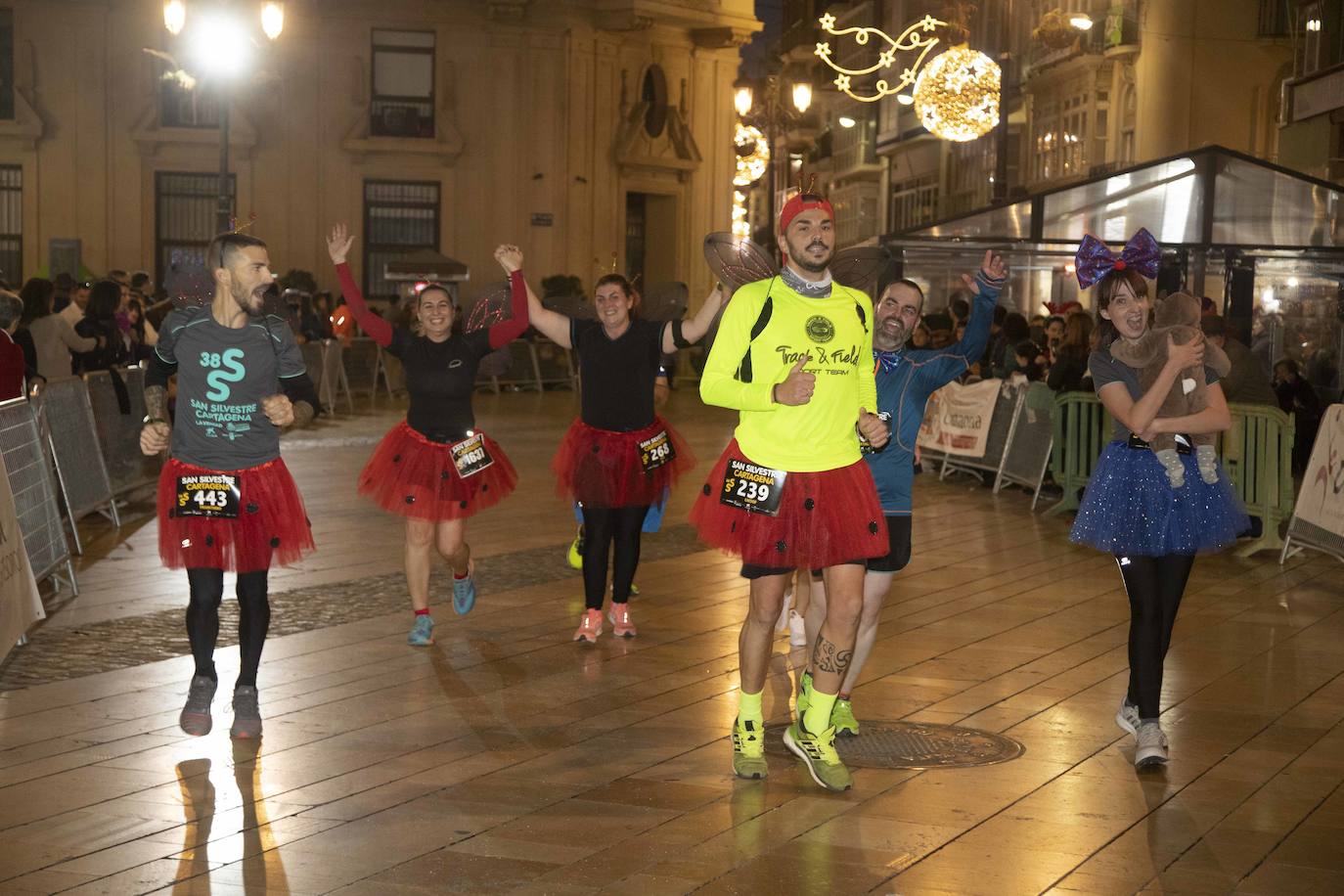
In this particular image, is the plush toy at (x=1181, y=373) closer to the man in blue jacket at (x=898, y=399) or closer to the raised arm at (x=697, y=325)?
the man in blue jacket at (x=898, y=399)

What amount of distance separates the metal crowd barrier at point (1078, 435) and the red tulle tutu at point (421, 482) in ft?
24.9

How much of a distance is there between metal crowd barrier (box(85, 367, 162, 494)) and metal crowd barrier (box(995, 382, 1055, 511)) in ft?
25.3

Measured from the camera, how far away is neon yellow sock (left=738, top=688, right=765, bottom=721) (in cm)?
648

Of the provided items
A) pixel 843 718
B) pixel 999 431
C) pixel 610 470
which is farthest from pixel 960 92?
pixel 843 718

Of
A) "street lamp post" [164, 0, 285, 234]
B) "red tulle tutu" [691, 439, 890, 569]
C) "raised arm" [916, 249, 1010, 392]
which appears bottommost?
"red tulle tutu" [691, 439, 890, 569]

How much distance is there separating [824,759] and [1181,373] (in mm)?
2020

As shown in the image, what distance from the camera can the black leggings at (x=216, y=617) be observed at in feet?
23.3

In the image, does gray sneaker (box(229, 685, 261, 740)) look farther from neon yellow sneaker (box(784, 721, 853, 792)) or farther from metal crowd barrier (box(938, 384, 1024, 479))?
metal crowd barrier (box(938, 384, 1024, 479))

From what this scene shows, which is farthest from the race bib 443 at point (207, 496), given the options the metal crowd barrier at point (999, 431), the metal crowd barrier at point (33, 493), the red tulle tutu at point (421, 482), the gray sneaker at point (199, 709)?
the metal crowd barrier at point (999, 431)

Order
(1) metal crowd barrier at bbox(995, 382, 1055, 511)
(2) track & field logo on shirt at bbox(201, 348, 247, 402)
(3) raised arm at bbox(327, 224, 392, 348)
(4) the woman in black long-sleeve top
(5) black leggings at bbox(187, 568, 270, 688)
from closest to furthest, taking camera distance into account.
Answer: (2) track & field logo on shirt at bbox(201, 348, 247, 402), (5) black leggings at bbox(187, 568, 270, 688), (3) raised arm at bbox(327, 224, 392, 348), (4) the woman in black long-sleeve top, (1) metal crowd barrier at bbox(995, 382, 1055, 511)

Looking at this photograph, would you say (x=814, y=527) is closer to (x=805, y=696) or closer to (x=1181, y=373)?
(x=805, y=696)

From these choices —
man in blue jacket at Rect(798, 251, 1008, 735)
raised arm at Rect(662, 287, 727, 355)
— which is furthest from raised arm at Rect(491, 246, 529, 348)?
man in blue jacket at Rect(798, 251, 1008, 735)

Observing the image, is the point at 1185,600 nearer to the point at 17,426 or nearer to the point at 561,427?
the point at 17,426

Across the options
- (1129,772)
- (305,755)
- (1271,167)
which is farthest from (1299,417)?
(305,755)
